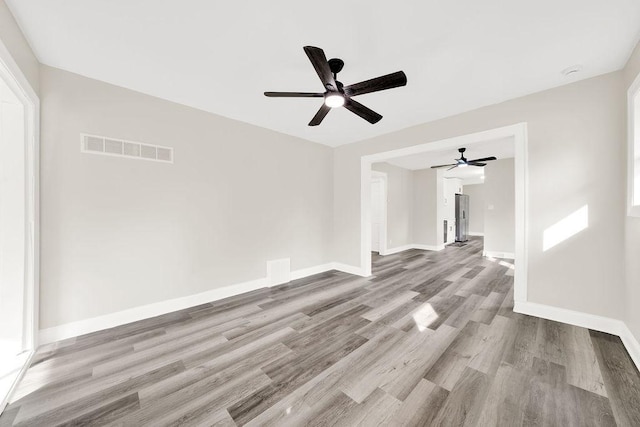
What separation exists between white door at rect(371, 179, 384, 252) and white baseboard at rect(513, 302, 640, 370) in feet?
12.9

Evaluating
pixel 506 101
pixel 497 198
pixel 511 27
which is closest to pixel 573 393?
pixel 511 27

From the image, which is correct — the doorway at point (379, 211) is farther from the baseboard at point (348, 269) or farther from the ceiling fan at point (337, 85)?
the ceiling fan at point (337, 85)

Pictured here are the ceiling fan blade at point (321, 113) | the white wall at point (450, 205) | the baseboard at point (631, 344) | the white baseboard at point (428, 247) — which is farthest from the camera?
the white wall at point (450, 205)

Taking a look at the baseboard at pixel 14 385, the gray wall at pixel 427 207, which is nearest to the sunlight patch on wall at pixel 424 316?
the baseboard at pixel 14 385

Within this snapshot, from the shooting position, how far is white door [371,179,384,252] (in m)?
6.53

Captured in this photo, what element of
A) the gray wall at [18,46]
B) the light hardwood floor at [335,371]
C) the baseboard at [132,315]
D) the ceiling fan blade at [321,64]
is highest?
the gray wall at [18,46]

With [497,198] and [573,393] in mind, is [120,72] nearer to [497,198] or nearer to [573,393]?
[573,393]

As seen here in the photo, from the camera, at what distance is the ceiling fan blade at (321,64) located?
1.55 metres

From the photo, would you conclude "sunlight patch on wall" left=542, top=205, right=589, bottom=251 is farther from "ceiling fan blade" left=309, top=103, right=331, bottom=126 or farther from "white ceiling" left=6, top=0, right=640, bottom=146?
"ceiling fan blade" left=309, top=103, right=331, bottom=126

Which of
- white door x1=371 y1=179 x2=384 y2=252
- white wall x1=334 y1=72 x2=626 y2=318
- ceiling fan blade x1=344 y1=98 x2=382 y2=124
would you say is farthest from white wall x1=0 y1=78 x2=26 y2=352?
white door x1=371 y1=179 x2=384 y2=252

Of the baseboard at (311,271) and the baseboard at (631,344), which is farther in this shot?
the baseboard at (311,271)

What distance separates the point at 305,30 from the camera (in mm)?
1815

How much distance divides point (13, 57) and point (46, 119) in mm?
699

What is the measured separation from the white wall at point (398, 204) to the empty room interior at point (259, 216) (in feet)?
9.77
